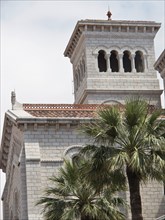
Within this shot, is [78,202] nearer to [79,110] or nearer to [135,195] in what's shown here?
[135,195]

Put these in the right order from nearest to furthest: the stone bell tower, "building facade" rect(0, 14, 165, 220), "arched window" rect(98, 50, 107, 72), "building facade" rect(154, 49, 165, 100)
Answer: "building facade" rect(0, 14, 165, 220), "building facade" rect(154, 49, 165, 100), the stone bell tower, "arched window" rect(98, 50, 107, 72)

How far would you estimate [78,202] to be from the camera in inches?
1233

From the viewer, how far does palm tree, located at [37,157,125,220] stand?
30734 millimetres

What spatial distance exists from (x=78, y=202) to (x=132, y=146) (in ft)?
14.5

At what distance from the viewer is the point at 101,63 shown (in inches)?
2210

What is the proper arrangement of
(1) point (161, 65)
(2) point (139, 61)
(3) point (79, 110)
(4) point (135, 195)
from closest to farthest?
(4) point (135, 195)
(3) point (79, 110)
(1) point (161, 65)
(2) point (139, 61)

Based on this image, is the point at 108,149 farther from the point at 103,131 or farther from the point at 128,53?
the point at 128,53

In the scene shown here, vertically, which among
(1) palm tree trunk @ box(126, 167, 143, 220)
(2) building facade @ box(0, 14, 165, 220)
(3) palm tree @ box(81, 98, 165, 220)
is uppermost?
(2) building facade @ box(0, 14, 165, 220)

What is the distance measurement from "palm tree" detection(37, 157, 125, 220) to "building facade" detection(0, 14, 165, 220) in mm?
7624

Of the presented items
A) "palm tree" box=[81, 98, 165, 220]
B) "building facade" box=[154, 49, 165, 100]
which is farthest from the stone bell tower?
"palm tree" box=[81, 98, 165, 220]

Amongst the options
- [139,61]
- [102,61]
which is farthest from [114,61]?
[139,61]

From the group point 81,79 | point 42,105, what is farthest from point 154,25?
point 42,105

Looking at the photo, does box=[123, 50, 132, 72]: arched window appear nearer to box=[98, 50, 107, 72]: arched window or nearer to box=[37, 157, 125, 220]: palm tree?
box=[98, 50, 107, 72]: arched window

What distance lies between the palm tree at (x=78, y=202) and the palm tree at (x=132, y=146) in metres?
2.19
